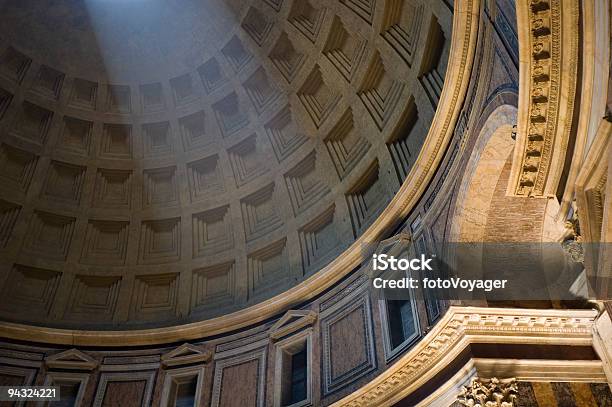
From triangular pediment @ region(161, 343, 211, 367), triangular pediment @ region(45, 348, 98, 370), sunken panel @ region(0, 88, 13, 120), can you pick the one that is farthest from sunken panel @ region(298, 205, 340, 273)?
sunken panel @ region(0, 88, 13, 120)

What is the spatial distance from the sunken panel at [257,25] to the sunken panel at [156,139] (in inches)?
156

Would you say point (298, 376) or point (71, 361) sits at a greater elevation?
point (71, 361)

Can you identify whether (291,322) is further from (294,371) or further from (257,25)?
(257,25)

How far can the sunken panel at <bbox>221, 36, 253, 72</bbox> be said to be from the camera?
16.8m

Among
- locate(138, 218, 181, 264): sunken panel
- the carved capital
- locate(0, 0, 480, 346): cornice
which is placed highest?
locate(138, 218, 181, 264): sunken panel

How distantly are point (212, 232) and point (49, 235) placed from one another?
198 inches

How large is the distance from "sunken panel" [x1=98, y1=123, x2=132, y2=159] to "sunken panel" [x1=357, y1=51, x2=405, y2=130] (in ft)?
27.0

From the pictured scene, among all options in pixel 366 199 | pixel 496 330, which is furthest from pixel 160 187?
pixel 496 330

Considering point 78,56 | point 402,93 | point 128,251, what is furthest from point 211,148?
point 402,93

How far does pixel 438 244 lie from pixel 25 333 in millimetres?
11131

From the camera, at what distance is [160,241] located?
1705cm

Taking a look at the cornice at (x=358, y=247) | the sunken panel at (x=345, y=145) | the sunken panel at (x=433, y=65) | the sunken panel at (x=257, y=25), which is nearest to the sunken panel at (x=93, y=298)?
the cornice at (x=358, y=247)

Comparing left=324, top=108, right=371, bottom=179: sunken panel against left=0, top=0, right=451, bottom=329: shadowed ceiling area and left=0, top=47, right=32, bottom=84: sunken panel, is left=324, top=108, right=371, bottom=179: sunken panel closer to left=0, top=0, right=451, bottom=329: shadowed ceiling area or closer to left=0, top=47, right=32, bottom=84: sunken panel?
left=0, top=0, right=451, bottom=329: shadowed ceiling area

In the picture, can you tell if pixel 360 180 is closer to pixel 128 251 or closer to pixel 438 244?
pixel 438 244
